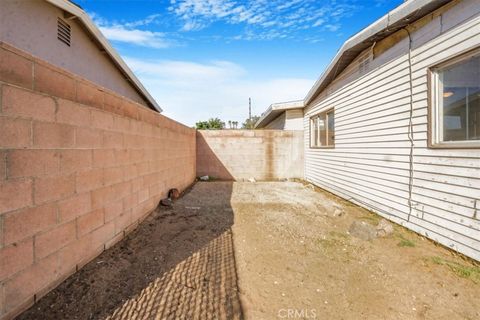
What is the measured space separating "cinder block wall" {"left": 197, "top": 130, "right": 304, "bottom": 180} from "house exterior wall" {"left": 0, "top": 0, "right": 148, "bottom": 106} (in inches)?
169

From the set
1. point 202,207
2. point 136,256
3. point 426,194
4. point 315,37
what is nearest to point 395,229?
point 426,194

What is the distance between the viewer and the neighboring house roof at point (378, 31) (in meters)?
3.35

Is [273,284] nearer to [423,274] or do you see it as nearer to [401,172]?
[423,274]

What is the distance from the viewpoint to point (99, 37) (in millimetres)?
5906

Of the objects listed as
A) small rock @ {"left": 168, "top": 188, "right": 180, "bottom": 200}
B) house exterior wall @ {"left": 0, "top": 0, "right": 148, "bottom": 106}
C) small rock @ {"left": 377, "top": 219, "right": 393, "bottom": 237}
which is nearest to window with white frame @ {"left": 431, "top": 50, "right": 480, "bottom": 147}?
small rock @ {"left": 377, "top": 219, "right": 393, "bottom": 237}

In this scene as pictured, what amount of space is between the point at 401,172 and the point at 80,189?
191 inches

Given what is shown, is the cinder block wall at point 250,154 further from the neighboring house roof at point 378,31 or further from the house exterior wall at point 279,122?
the neighboring house roof at point 378,31

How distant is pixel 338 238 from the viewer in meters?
3.43

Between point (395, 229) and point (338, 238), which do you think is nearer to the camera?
point (338, 238)

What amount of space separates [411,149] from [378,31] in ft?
7.73

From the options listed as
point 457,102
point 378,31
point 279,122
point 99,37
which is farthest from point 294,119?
point 99,37

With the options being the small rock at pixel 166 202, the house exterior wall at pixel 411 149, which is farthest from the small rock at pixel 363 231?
the small rock at pixel 166 202
